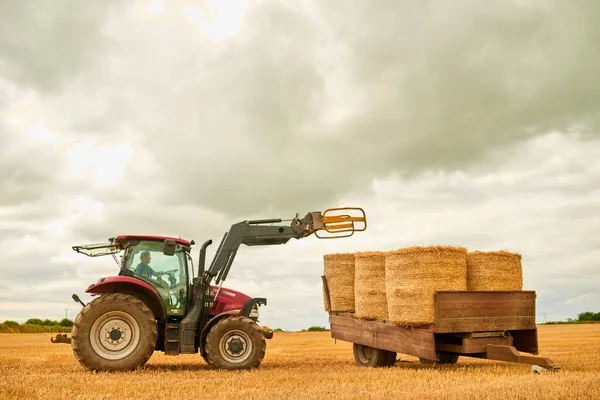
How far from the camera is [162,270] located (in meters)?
11.7

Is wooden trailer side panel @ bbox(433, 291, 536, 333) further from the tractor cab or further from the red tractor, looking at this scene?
the tractor cab

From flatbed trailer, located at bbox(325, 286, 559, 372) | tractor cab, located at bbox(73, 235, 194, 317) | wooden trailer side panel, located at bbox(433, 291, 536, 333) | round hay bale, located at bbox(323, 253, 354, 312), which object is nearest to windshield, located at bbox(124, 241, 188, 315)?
tractor cab, located at bbox(73, 235, 194, 317)

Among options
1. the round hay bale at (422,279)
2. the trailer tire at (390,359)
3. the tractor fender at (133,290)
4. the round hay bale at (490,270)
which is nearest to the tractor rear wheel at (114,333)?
the tractor fender at (133,290)

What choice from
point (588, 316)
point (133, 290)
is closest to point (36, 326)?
point (133, 290)

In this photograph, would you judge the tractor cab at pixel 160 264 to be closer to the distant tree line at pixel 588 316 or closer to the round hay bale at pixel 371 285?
the round hay bale at pixel 371 285

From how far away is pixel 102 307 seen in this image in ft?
36.2

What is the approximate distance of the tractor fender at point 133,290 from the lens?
1127 cm

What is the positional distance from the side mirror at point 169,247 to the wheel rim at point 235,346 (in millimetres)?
1801

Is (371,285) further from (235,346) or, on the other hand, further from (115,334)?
(115,334)

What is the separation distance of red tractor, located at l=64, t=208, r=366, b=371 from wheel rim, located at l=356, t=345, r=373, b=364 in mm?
2053

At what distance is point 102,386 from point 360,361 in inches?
225

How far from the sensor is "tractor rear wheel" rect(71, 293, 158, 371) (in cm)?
1089

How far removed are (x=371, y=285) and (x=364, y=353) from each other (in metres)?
1.75

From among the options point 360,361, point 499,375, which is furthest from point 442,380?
point 360,361
